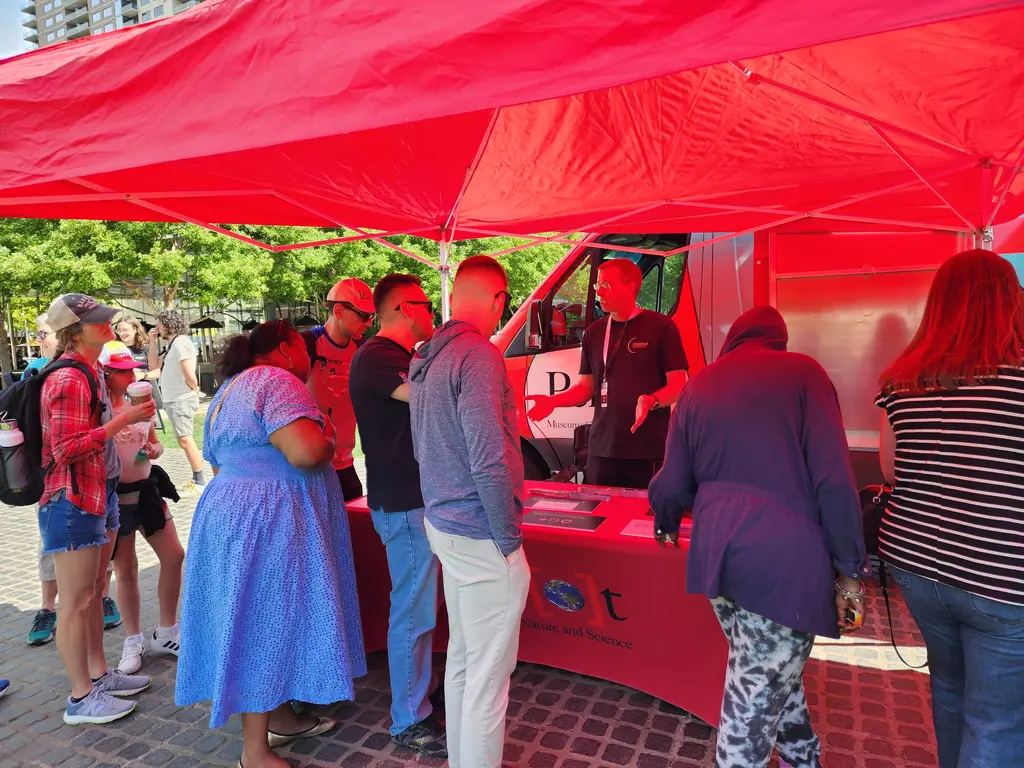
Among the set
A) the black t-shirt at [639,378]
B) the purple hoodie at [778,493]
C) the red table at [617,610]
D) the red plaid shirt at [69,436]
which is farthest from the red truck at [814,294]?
the red plaid shirt at [69,436]

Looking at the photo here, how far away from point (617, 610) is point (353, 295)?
199 centimetres

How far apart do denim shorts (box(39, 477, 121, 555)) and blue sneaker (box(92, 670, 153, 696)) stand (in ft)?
2.45

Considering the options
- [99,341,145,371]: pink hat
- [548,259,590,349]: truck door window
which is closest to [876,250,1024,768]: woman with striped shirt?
[99,341,145,371]: pink hat

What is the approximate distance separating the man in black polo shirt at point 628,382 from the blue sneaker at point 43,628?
10.2 ft

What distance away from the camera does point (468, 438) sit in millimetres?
2051

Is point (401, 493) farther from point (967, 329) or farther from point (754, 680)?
point (967, 329)

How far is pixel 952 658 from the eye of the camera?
5.99 feet

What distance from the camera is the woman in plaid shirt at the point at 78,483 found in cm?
277

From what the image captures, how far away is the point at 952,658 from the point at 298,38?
2.35 metres

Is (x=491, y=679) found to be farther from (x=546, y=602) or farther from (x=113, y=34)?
(x=113, y=34)

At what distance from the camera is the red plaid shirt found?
108 inches

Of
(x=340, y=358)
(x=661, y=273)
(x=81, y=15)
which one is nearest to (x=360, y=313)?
(x=340, y=358)

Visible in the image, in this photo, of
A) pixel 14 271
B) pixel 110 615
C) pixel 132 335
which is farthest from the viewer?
pixel 14 271

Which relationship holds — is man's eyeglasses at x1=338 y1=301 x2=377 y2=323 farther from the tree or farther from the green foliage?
the tree
